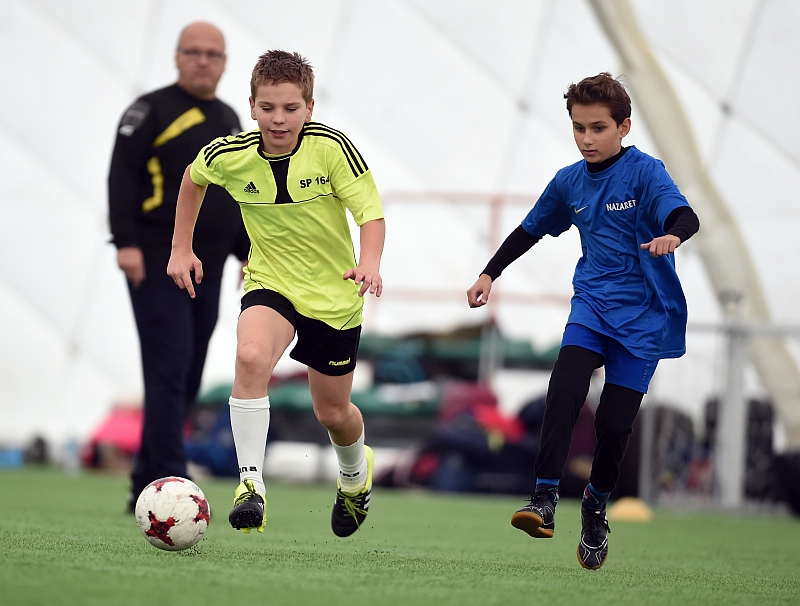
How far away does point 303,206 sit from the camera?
3.65 meters

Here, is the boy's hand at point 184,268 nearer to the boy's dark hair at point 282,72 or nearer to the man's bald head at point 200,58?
the boy's dark hair at point 282,72

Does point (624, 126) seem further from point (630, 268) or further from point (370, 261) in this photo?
point (370, 261)

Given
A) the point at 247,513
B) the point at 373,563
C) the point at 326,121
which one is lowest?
the point at 373,563

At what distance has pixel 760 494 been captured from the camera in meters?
8.04

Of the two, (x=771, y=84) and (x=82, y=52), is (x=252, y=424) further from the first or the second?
(x=82, y=52)

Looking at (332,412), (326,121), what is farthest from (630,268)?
(326,121)

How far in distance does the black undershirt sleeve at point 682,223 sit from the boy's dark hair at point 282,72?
1.12 metres

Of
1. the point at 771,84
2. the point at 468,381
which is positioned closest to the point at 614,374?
the point at 468,381

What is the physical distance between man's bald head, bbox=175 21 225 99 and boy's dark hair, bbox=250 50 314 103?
1.30 meters

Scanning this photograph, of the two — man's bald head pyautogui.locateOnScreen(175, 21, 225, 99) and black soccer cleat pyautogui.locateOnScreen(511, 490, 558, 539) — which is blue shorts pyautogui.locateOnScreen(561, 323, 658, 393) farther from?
man's bald head pyautogui.locateOnScreen(175, 21, 225, 99)

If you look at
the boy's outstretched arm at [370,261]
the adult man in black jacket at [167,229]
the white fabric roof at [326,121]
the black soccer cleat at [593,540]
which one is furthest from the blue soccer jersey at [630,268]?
the white fabric roof at [326,121]

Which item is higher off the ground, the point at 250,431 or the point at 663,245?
the point at 663,245

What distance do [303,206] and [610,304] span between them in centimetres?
100

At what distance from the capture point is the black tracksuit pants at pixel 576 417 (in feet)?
11.2
